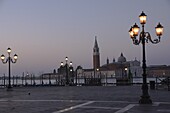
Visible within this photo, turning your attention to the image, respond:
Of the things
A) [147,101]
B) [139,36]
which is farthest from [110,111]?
[139,36]

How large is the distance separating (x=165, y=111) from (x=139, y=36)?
18.8ft

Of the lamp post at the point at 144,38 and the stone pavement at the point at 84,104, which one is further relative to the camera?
the lamp post at the point at 144,38

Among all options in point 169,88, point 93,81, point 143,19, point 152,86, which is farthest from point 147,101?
point 93,81

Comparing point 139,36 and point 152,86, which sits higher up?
point 139,36

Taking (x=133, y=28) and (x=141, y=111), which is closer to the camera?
(x=141, y=111)

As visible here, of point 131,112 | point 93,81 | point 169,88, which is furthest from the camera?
point 93,81

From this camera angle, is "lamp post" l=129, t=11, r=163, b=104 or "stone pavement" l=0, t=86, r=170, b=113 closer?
"stone pavement" l=0, t=86, r=170, b=113

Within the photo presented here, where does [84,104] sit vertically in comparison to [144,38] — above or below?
below

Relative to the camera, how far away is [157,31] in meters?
19.3

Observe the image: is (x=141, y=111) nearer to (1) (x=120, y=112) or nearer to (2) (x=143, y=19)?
(1) (x=120, y=112)

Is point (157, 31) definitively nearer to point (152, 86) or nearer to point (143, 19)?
point (143, 19)

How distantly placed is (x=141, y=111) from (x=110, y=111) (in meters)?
1.44

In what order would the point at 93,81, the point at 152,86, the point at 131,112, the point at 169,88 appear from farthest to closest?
the point at 93,81 → the point at 152,86 → the point at 169,88 → the point at 131,112

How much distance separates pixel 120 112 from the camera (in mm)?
14844
